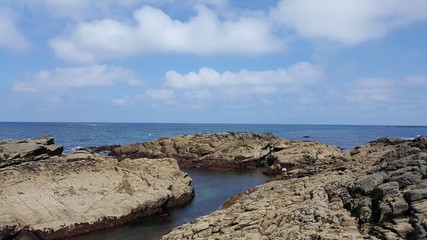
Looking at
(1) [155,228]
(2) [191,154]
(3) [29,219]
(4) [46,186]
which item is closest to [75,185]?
(4) [46,186]

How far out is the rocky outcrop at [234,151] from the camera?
59469 millimetres

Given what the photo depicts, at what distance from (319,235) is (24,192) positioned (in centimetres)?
2185

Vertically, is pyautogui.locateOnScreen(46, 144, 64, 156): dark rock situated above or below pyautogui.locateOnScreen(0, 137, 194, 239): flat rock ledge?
above

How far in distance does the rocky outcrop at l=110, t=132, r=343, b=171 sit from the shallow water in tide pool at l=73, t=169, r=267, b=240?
5267 millimetres

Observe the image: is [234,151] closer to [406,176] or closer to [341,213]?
[406,176]

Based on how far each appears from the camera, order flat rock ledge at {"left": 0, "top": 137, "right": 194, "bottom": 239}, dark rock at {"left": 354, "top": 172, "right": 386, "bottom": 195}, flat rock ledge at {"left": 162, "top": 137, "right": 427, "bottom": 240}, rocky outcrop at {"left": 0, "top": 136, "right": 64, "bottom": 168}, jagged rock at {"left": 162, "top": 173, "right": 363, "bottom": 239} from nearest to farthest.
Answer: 1. flat rock ledge at {"left": 162, "top": 137, "right": 427, "bottom": 240}
2. jagged rock at {"left": 162, "top": 173, "right": 363, "bottom": 239}
3. dark rock at {"left": 354, "top": 172, "right": 386, "bottom": 195}
4. flat rock ledge at {"left": 0, "top": 137, "right": 194, "bottom": 239}
5. rocky outcrop at {"left": 0, "top": 136, "right": 64, "bottom": 168}

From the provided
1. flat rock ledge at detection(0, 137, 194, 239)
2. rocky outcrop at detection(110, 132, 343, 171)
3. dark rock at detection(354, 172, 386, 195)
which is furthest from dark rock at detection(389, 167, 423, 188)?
rocky outcrop at detection(110, 132, 343, 171)

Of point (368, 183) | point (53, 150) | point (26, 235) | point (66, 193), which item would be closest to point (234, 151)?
point (53, 150)

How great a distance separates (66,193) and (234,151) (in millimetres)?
41122

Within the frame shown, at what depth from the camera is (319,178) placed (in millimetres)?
29656

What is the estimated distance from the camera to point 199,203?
124 feet

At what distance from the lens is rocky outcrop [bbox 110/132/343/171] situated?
59.5 m

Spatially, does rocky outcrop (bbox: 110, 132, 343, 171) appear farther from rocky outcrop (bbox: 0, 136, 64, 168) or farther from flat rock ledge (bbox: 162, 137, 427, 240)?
rocky outcrop (bbox: 0, 136, 64, 168)

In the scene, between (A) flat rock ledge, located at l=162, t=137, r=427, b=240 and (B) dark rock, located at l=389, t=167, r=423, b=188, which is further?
(B) dark rock, located at l=389, t=167, r=423, b=188
